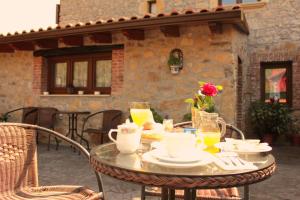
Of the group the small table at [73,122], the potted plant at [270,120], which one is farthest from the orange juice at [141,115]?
the potted plant at [270,120]

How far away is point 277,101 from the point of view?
24.6 feet

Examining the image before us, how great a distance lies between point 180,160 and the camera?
→ 1163mm

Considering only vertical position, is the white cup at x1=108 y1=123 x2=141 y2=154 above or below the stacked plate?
above

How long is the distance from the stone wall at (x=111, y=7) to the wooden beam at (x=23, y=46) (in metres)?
3.31

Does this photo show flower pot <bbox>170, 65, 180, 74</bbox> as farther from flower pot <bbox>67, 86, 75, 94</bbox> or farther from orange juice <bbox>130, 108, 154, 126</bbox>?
orange juice <bbox>130, 108, 154, 126</bbox>

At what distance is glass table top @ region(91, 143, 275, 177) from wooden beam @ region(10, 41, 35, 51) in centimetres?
605

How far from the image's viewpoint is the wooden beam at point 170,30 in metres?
5.30

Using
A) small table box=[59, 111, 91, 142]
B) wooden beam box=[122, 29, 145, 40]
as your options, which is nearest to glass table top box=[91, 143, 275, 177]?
wooden beam box=[122, 29, 145, 40]

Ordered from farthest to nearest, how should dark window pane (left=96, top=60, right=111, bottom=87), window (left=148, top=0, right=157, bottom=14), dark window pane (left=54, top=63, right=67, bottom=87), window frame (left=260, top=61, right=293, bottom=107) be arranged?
window (left=148, top=0, right=157, bottom=14), window frame (left=260, top=61, right=293, bottom=107), dark window pane (left=54, top=63, right=67, bottom=87), dark window pane (left=96, top=60, right=111, bottom=87)

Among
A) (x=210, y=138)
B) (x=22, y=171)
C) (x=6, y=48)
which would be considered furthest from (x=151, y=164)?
(x=6, y=48)

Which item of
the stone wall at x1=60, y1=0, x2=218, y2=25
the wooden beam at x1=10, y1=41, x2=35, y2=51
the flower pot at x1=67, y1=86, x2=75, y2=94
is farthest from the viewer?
the stone wall at x1=60, y1=0, x2=218, y2=25

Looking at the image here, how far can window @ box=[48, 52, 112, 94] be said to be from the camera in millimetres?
6492

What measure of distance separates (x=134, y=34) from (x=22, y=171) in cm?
419

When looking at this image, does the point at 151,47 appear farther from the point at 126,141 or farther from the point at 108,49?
the point at 126,141
